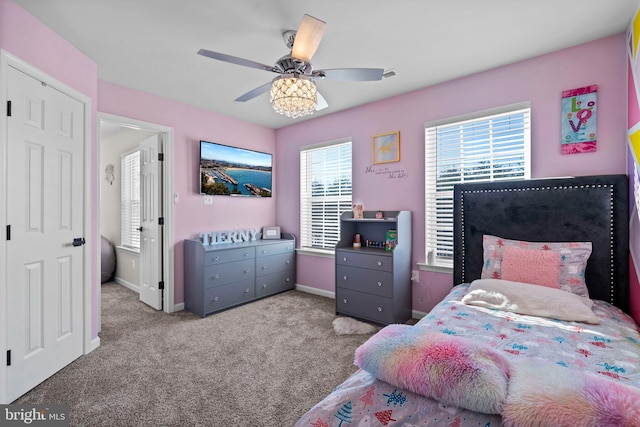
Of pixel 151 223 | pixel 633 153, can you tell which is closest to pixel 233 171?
pixel 151 223

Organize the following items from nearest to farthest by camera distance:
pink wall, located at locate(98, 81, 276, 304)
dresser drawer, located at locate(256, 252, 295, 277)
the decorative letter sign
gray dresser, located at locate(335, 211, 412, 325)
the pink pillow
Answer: the pink pillow
gray dresser, located at locate(335, 211, 412, 325)
pink wall, located at locate(98, 81, 276, 304)
the decorative letter sign
dresser drawer, located at locate(256, 252, 295, 277)

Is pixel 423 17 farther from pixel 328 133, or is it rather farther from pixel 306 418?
pixel 306 418

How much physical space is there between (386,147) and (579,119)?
68.4 inches

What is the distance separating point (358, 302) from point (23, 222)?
2930 millimetres

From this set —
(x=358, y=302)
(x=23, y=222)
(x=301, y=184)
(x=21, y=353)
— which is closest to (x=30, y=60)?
(x=23, y=222)

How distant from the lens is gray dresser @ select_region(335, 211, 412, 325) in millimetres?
3049

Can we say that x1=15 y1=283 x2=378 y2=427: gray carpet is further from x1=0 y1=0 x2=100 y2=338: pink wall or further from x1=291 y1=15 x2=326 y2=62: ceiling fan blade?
x1=291 y1=15 x2=326 y2=62: ceiling fan blade

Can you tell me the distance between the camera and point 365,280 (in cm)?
321

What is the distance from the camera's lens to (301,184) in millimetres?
4418

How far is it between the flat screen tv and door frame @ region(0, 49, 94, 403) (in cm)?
133

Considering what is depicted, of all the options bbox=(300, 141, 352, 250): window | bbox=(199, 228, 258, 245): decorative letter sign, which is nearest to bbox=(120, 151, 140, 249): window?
bbox=(199, 228, 258, 245): decorative letter sign

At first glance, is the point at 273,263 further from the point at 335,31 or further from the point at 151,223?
the point at 335,31

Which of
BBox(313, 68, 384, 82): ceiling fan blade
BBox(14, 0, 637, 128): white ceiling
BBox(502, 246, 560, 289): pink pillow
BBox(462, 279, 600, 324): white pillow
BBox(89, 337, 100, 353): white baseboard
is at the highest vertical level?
BBox(14, 0, 637, 128): white ceiling

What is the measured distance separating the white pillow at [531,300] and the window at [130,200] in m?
4.56
